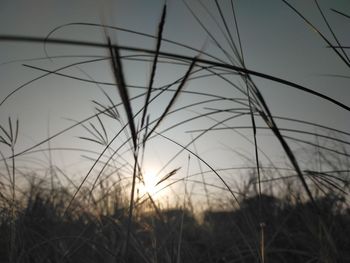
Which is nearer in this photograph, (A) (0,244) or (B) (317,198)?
(A) (0,244)

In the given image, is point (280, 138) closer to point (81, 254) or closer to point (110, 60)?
point (110, 60)

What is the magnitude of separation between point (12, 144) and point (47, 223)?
4.35 ft

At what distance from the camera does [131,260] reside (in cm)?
212

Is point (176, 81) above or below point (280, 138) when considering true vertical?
above

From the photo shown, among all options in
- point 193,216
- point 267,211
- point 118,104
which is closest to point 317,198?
point 267,211

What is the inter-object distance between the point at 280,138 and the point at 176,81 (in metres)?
0.51

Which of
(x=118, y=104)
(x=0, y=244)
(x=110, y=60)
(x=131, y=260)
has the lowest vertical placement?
(x=131, y=260)

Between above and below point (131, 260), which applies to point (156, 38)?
above

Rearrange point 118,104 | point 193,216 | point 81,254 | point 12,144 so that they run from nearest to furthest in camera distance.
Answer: point 118,104, point 12,144, point 81,254, point 193,216

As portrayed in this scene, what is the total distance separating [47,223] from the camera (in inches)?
107

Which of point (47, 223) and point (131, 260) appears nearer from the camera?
point (131, 260)

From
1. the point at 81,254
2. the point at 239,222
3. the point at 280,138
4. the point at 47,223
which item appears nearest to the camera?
the point at 280,138

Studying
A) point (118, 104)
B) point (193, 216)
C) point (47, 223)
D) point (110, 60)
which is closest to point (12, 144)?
point (118, 104)

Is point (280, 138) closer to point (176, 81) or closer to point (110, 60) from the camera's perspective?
point (110, 60)
